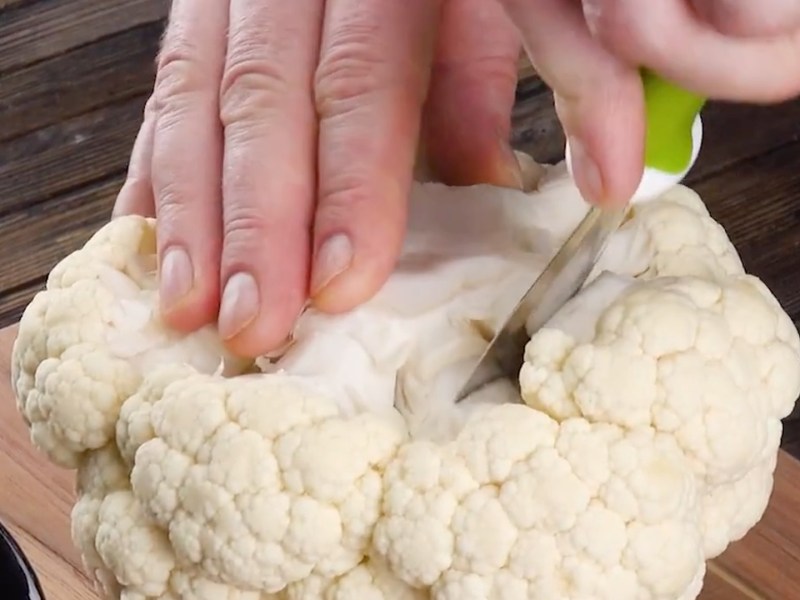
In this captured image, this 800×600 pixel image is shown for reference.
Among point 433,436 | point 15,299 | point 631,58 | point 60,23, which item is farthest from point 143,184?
point 60,23

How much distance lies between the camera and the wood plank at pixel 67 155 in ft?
5.16

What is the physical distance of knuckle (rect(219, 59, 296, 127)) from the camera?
720 millimetres

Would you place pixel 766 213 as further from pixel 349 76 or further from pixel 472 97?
pixel 349 76

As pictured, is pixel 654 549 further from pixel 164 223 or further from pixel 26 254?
pixel 26 254

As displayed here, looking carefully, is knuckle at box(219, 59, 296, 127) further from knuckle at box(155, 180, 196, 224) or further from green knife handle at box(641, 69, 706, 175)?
green knife handle at box(641, 69, 706, 175)

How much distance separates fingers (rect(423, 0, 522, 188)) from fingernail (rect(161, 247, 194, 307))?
18 centimetres

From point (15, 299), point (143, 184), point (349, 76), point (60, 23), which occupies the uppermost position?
point (349, 76)

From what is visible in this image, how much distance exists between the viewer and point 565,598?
0.54 metres

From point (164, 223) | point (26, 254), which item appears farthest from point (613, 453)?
point (26, 254)

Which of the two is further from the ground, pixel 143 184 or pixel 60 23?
pixel 143 184

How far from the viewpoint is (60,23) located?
5.83 ft

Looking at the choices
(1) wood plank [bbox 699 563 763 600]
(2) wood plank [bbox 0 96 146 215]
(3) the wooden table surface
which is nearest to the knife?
(1) wood plank [bbox 699 563 763 600]

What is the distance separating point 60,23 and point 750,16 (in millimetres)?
1513

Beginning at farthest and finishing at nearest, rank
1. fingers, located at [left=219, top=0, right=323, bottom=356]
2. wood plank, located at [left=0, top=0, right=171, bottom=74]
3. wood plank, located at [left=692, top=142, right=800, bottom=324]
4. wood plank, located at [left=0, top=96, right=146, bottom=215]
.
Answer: wood plank, located at [left=0, top=0, right=171, bottom=74]
wood plank, located at [left=0, top=96, right=146, bottom=215]
wood plank, located at [left=692, top=142, right=800, bottom=324]
fingers, located at [left=219, top=0, right=323, bottom=356]
